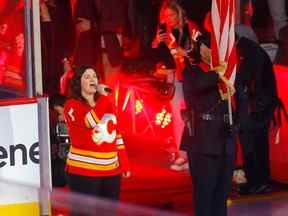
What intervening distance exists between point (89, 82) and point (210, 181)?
1.03 m

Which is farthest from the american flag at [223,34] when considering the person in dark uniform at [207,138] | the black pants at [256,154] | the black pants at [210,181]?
the black pants at [256,154]

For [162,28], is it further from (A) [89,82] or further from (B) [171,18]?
(A) [89,82]

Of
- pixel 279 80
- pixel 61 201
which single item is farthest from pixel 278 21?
pixel 61 201

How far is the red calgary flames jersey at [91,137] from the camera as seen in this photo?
442 centimetres

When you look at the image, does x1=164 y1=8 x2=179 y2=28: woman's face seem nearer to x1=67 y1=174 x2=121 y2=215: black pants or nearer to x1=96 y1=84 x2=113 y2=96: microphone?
x1=96 y1=84 x2=113 y2=96: microphone

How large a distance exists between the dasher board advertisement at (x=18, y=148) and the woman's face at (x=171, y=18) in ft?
4.77

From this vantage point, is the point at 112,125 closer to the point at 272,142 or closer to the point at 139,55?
the point at 139,55

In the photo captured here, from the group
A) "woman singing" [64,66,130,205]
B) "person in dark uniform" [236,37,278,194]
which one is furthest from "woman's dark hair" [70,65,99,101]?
"person in dark uniform" [236,37,278,194]

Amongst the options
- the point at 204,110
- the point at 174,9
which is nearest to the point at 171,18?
the point at 174,9

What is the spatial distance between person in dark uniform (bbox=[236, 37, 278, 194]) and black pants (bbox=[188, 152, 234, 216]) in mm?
436

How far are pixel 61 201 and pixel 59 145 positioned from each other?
0.34m

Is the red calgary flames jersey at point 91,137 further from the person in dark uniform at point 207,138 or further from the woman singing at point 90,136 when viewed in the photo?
the person in dark uniform at point 207,138

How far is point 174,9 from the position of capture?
502 centimetres

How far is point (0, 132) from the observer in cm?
380
